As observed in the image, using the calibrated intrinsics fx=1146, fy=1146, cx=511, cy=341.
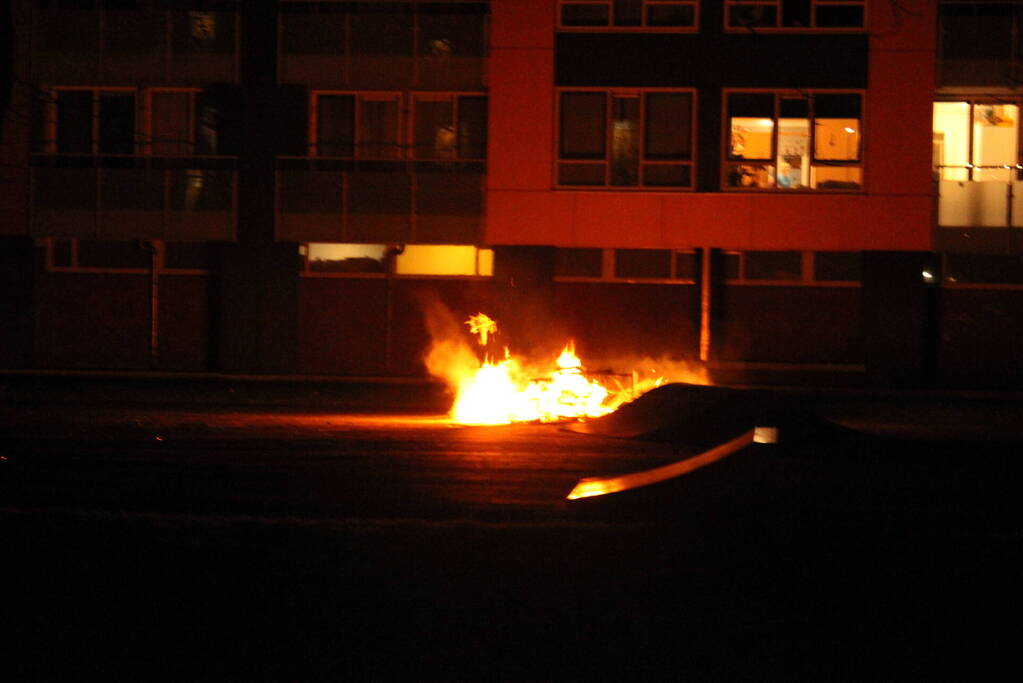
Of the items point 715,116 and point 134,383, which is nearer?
point 134,383

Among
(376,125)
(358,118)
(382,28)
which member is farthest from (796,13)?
(358,118)

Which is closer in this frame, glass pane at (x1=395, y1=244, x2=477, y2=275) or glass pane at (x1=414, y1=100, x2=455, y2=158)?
glass pane at (x1=414, y1=100, x2=455, y2=158)

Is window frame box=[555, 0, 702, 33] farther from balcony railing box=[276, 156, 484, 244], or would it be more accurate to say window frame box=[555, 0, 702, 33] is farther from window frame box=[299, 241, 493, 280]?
window frame box=[299, 241, 493, 280]

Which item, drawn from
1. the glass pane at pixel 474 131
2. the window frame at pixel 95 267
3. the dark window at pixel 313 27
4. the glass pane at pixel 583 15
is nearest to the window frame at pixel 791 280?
the glass pane at pixel 583 15

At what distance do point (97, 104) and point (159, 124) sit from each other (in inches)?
64.8

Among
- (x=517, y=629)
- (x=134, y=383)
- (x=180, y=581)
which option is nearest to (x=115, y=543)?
(x=180, y=581)

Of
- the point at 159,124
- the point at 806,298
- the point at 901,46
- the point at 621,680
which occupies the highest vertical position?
the point at 901,46

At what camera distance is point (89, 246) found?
28188mm

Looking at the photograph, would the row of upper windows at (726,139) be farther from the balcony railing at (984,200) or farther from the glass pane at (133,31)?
the glass pane at (133,31)

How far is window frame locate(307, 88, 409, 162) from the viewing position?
27562 millimetres

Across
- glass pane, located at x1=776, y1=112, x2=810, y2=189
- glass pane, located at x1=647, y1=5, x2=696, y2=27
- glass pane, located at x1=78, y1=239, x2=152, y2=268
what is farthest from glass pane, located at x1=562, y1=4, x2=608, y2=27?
glass pane, located at x1=78, y1=239, x2=152, y2=268

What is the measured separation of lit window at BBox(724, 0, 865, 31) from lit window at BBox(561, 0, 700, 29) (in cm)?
102

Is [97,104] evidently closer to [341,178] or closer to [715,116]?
[341,178]

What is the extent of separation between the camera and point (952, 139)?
2703 cm
